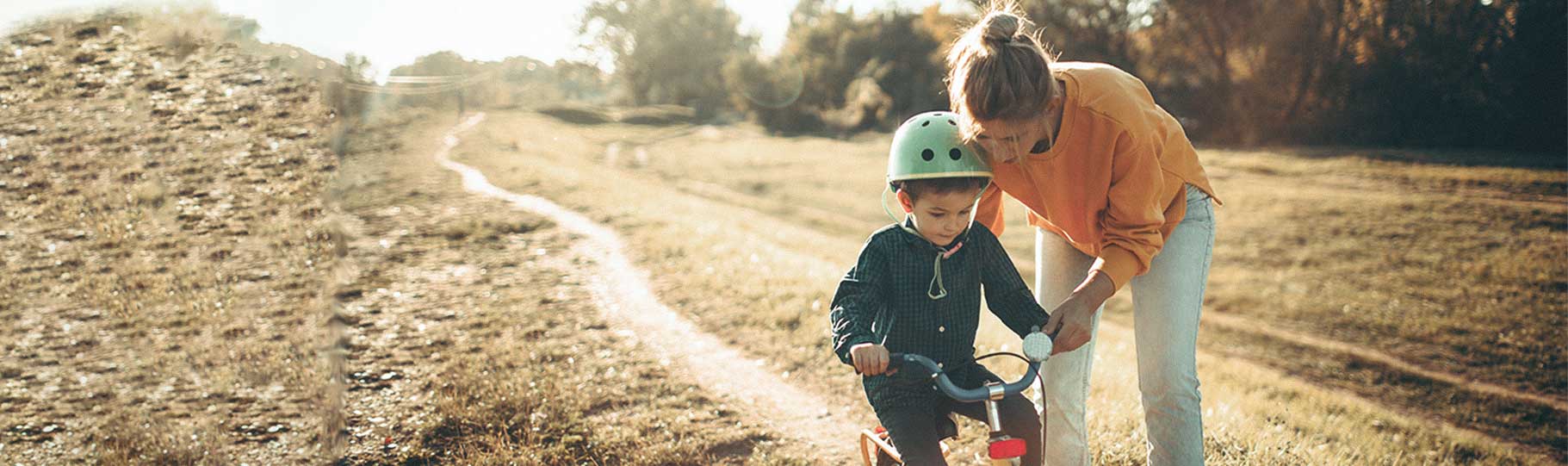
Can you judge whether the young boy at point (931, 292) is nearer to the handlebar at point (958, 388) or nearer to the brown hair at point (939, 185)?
the brown hair at point (939, 185)

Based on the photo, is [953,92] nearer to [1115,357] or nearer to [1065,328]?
[1065,328]

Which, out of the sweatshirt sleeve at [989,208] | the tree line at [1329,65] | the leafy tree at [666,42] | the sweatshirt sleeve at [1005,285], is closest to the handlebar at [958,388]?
the sweatshirt sleeve at [1005,285]

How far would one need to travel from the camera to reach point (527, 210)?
15.0m

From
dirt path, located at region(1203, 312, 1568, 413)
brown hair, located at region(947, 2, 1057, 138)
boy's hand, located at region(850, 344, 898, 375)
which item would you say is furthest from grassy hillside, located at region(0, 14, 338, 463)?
dirt path, located at region(1203, 312, 1568, 413)

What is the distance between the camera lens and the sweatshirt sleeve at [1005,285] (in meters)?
3.16

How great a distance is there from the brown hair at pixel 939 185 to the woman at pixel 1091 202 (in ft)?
0.43

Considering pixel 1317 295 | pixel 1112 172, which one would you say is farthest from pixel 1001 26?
pixel 1317 295

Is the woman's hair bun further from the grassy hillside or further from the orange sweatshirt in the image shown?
the grassy hillside

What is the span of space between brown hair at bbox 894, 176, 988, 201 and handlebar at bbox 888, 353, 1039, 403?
590mm

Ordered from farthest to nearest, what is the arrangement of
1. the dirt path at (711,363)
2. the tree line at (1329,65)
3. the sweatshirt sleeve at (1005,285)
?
the tree line at (1329,65), the dirt path at (711,363), the sweatshirt sleeve at (1005,285)

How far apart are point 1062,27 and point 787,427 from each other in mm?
31090

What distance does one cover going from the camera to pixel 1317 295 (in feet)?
43.6

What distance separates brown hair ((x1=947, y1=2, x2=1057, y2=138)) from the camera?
274 centimetres

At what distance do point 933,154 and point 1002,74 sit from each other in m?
0.36
